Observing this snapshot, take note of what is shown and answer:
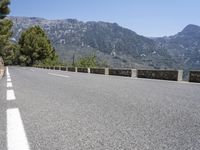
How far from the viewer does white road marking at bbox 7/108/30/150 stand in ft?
12.2

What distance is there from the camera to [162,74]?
22484mm

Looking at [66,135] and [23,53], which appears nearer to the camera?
[66,135]

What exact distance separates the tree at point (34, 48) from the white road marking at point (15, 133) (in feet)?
336

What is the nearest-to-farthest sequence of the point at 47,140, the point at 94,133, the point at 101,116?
the point at 47,140 < the point at 94,133 < the point at 101,116

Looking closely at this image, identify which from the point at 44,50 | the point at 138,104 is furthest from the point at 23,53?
the point at 138,104

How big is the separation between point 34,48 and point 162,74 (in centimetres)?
8925

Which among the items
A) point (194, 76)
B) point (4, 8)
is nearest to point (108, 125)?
point (194, 76)

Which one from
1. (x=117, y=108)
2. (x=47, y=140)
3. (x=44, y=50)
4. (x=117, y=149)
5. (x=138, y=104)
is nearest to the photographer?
(x=117, y=149)

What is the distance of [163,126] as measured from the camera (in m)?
4.71

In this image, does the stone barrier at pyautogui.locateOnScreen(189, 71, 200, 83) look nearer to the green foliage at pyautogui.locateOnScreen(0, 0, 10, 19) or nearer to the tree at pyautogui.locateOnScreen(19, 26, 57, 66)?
the green foliage at pyautogui.locateOnScreen(0, 0, 10, 19)

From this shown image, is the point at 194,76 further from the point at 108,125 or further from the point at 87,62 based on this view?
the point at 87,62

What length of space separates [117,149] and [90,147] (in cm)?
28

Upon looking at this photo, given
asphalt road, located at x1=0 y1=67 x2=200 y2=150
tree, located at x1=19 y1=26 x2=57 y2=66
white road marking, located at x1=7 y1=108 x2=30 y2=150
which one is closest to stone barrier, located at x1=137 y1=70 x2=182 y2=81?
asphalt road, located at x1=0 y1=67 x2=200 y2=150

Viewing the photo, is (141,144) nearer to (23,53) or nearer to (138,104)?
(138,104)
